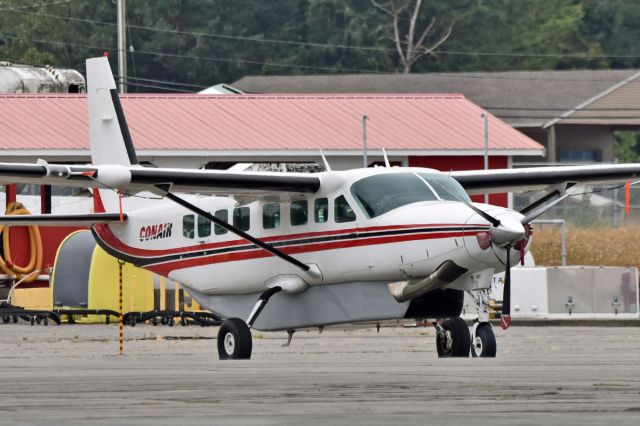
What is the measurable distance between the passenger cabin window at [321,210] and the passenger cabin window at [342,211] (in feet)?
0.59

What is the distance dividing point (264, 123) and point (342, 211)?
24966 mm

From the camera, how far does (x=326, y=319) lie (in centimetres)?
2130

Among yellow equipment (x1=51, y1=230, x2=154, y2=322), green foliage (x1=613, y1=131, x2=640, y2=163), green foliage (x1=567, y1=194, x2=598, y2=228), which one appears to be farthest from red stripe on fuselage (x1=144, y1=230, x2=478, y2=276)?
green foliage (x1=613, y1=131, x2=640, y2=163)

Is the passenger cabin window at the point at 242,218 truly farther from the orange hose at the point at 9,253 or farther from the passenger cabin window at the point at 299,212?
the orange hose at the point at 9,253

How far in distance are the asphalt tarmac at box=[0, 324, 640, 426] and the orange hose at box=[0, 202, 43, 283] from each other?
1381cm

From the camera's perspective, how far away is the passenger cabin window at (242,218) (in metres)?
22.2

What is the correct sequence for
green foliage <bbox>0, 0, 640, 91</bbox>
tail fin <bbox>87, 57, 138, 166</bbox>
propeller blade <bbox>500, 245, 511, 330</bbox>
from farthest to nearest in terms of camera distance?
green foliage <bbox>0, 0, 640, 91</bbox>
tail fin <bbox>87, 57, 138, 166</bbox>
propeller blade <bbox>500, 245, 511, 330</bbox>

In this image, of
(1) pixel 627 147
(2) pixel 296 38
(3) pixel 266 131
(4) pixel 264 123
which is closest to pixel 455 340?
(3) pixel 266 131

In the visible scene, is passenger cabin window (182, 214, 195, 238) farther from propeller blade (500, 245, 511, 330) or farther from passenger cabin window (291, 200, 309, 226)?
propeller blade (500, 245, 511, 330)

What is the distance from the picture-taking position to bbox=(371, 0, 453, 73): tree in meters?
86.9

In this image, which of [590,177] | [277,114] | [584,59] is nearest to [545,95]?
[584,59]

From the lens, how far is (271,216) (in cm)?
2186

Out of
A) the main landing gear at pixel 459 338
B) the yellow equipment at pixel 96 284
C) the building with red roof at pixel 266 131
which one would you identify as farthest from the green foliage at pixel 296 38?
the main landing gear at pixel 459 338

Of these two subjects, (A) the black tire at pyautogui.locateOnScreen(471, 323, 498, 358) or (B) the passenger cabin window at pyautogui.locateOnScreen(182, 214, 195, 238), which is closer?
(A) the black tire at pyautogui.locateOnScreen(471, 323, 498, 358)
